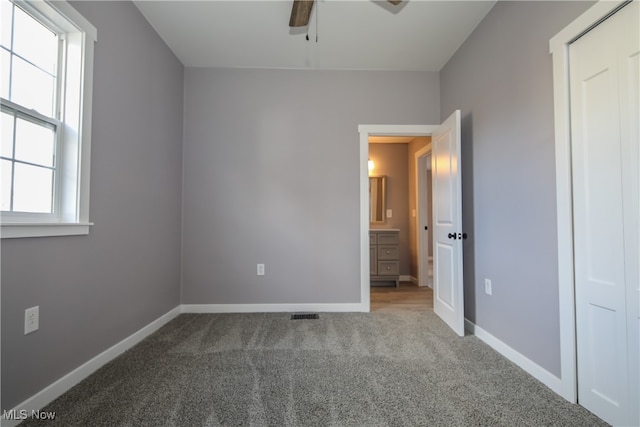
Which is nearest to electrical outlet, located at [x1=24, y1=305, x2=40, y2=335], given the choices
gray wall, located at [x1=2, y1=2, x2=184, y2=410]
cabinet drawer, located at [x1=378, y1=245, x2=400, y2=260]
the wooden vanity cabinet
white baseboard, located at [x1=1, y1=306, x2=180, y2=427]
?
gray wall, located at [x1=2, y1=2, x2=184, y2=410]

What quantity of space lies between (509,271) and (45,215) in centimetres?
285

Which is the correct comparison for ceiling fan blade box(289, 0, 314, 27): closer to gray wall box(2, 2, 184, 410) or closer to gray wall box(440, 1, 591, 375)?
gray wall box(2, 2, 184, 410)

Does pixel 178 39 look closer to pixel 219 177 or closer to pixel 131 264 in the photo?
pixel 219 177

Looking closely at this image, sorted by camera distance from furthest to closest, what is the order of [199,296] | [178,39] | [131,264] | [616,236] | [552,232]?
[199,296] → [178,39] → [131,264] → [552,232] → [616,236]

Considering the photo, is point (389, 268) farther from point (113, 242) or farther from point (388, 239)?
point (113, 242)

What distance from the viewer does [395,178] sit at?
187 inches

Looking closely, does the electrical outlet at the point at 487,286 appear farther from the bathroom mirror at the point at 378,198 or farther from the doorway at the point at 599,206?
the bathroom mirror at the point at 378,198

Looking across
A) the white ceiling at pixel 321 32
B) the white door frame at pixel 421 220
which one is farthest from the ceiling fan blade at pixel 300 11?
the white door frame at pixel 421 220

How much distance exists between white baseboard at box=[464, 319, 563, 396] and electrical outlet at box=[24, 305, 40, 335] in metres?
2.71

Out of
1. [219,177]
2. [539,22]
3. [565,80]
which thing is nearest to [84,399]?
[219,177]

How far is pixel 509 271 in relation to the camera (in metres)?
1.94

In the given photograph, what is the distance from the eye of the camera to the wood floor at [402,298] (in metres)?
3.08

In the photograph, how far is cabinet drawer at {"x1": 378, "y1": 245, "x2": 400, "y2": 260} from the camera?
4191 millimetres

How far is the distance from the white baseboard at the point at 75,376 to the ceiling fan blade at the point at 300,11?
2536mm
